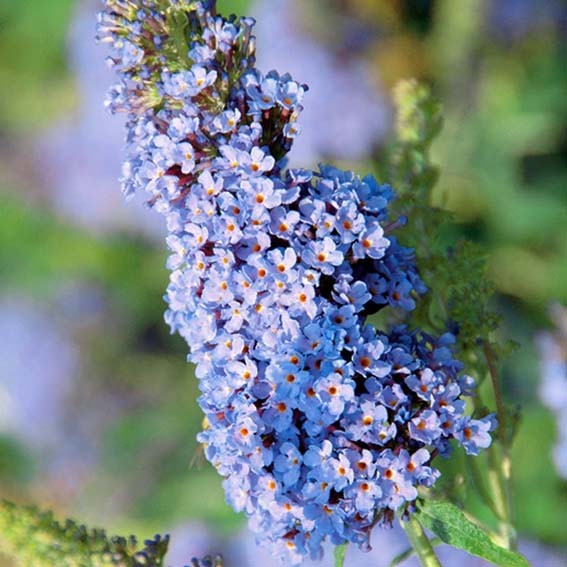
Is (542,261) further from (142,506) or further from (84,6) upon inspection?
(84,6)

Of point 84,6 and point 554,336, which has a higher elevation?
point 84,6

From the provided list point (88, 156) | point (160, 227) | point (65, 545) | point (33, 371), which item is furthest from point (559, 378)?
point (33, 371)

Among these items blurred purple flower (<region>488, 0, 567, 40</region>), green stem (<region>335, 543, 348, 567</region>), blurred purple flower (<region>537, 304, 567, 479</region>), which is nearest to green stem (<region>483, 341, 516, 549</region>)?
green stem (<region>335, 543, 348, 567</region>)

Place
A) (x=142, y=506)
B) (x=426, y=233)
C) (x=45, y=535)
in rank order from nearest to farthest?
(x=45, y=535) → (x=426, y=233) → (x=142, y=506)

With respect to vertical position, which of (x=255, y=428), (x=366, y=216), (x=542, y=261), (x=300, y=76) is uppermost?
(x=300, y=76)

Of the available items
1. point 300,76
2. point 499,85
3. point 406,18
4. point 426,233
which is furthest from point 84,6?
point 426,233

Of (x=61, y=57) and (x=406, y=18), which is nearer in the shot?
(x=406, y=18)

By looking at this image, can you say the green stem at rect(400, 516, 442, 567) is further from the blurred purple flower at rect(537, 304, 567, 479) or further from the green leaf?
the blurred purple flower at rect(537, 304, 567, 479)

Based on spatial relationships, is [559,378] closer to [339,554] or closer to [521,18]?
[339,554]

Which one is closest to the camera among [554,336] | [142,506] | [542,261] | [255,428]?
[255,428]
